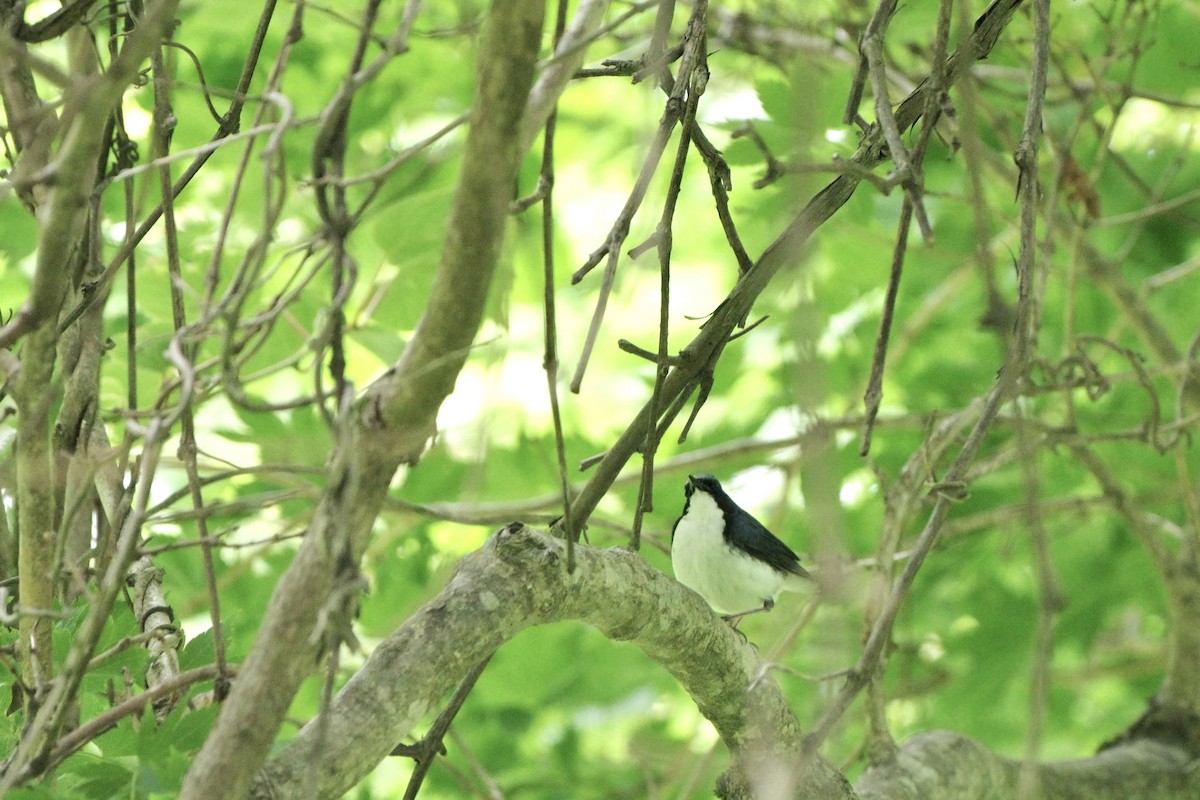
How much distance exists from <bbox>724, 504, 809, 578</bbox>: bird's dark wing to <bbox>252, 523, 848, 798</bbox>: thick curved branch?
4.97 feet

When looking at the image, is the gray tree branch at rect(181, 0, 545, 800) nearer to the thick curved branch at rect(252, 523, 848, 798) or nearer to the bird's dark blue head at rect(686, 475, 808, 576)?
the thick curved branch at rect(252, 523, 848, 798)

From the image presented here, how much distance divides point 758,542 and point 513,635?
2200 millimetres

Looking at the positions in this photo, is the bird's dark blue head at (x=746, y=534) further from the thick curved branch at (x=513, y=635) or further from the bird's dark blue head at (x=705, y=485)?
the thick curved branch at (x=513, y=635)

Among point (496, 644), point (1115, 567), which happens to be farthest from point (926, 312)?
point (496, 644)

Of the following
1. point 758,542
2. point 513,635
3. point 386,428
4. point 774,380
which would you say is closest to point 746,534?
point 758,542

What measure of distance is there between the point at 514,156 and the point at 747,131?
52 centimetres

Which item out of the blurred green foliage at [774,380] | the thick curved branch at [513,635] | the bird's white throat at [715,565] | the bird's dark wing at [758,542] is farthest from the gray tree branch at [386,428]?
the bird's dark wing at [758,542]

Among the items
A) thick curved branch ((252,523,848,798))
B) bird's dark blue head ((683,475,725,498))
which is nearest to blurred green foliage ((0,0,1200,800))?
bird's dark blue head ((683,475,725,498))

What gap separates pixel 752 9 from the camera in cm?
414

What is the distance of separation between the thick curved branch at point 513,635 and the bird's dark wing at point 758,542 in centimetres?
151

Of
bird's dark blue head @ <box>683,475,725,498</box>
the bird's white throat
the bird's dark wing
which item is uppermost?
bird's dark blue head @ <box>683,475,725,498</box>

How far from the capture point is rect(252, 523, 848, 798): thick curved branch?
136cm

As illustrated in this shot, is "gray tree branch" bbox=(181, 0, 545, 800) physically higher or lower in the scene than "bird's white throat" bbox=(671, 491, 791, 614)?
lower

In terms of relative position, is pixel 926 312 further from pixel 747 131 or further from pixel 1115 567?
pixel 747 131
